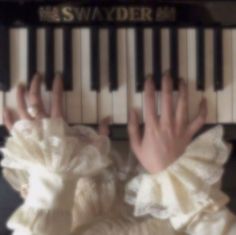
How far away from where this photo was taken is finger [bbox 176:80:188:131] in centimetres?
92

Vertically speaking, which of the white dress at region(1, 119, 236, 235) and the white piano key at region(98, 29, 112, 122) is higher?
the white piano key at region(98, 29, 112, 122)

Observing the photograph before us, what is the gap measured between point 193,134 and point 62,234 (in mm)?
236

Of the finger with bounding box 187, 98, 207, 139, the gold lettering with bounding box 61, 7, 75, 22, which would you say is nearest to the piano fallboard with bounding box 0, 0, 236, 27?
the gold lettering with bounding box 61, 7, 75, 22

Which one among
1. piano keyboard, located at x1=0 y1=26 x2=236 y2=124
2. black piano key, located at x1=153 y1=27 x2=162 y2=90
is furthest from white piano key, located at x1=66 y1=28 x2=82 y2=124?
black piano key, located at x1=153 y1=27 x2=162 y2=90

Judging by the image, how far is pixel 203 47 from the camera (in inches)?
36.8

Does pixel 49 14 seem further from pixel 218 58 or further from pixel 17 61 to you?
pixel 218 58

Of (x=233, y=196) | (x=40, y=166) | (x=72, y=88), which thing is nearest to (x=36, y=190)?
(x=40, y=166)

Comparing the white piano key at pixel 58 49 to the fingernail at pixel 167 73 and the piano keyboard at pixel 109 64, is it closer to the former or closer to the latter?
the piano keyboard at pixel 109 64

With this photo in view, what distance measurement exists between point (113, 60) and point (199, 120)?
150 mm

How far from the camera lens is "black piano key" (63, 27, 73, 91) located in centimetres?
92

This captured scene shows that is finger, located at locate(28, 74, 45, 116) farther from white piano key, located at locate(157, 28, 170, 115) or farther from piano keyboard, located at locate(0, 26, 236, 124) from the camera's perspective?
white piano key, located at locate(157, 28, 170, 115)

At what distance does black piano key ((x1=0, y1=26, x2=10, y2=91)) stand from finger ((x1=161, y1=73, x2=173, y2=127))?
0.73 ft


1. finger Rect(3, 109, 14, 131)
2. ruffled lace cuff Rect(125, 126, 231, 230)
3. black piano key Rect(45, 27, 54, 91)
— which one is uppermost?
black piano key Rect(45, 27, 54, 91)

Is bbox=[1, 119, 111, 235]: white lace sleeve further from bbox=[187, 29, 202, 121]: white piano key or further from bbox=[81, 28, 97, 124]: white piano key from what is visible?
bbox=[187, 29, 202, 121]: white piano key
